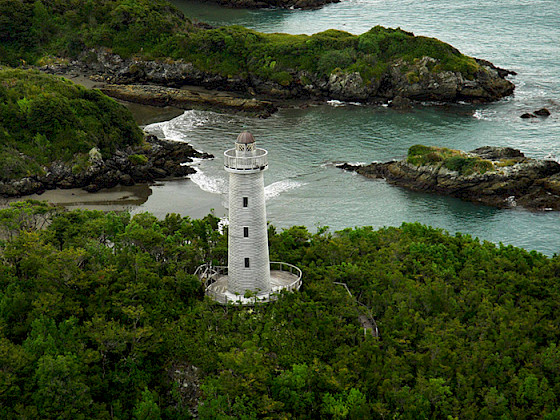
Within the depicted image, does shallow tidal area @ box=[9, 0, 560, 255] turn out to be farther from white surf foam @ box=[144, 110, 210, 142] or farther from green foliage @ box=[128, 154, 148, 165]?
green foliage @ box=[128, 154, 148, 165]

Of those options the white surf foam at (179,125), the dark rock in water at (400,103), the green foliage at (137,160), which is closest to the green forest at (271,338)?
the green foliage at (137,160)

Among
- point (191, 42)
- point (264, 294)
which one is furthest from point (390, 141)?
point (264, 294)

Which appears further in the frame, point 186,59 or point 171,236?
point 186,59

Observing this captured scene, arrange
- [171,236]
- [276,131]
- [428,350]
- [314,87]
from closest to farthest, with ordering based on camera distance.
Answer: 1. [428,350]
2. [171,236]
3. [276,131]
4. [314,87]

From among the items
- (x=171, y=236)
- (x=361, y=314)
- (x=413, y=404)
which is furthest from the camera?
(x=171, y=236)

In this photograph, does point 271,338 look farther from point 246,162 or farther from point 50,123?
point 50,123

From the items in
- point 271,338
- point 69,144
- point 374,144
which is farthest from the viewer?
point 374,144

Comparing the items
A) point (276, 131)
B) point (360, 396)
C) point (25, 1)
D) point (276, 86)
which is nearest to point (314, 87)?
point (276, 86)

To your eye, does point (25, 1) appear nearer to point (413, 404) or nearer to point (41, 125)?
point (41, 125)
